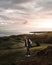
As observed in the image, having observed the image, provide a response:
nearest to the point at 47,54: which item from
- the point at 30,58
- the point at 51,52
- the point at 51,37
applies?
the point at 51,52

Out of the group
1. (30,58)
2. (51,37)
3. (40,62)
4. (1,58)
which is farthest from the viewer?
(51,37)

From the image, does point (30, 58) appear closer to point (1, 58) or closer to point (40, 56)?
point (40, 56)

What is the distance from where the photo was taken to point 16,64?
39.2 metres

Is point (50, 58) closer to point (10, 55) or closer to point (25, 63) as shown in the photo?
point (25, 63)

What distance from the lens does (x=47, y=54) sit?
40375 millimetres

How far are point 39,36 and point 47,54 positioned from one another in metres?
34.4

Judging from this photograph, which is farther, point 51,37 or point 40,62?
point 51,37

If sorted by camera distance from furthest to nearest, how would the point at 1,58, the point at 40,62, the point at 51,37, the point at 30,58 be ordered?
the point at 51,37, the point at 1,58, the point at 30,58, the point at 40,62

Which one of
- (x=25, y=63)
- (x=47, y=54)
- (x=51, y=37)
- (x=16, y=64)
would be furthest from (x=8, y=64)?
(x=51, y=37)

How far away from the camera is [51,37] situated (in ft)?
234

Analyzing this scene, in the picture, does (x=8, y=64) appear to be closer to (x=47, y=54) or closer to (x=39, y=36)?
(x=47, y=54)

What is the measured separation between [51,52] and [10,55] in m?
11.6

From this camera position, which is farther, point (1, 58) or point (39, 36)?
point (39, 36)

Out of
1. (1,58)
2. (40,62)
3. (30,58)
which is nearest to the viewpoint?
(40,62)
